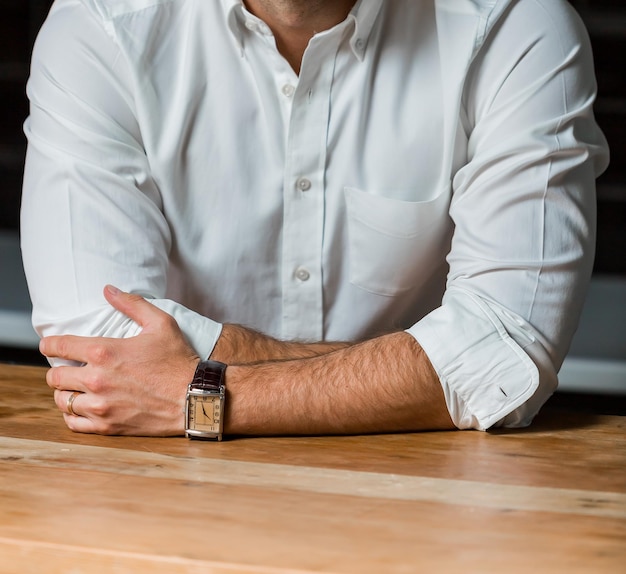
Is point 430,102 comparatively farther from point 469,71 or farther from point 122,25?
point 122,25

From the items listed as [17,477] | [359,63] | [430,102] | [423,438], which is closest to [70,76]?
[359,63]

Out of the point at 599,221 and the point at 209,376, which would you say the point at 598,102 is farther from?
the point at 209,376

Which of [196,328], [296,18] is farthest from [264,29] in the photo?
[196,328]

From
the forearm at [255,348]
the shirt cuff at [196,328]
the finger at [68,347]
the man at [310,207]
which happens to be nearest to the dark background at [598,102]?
the man at [310,207]

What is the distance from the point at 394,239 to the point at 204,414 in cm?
54

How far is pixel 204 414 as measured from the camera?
4.54 ft

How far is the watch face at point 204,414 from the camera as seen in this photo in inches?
54.4

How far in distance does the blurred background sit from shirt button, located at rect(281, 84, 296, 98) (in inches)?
79.7

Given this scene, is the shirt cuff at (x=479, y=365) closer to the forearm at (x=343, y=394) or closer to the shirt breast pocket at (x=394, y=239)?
the forearm at (x=343, y=394)

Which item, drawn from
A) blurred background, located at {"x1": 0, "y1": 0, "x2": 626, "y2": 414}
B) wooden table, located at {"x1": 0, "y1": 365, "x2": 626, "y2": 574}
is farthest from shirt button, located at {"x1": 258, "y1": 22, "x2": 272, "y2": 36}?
blurred background, located at {"x1": 0, "y1": 0, "x2": 626, "y2": 414}

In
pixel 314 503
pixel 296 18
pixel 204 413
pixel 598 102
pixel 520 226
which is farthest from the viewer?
pixel 598 102

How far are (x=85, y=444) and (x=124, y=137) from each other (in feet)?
1.85

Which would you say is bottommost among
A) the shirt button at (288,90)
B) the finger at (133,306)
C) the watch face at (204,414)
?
the watch face at (204,414)

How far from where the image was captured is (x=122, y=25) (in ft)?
5.48
